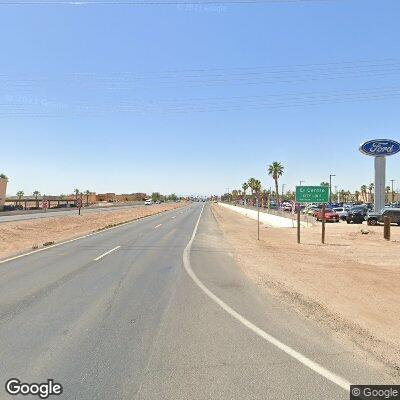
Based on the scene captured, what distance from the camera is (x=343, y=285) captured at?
11.9 metres

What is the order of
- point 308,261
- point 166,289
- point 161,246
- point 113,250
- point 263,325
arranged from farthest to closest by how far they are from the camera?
point 161,246 < point 113,250 < point 308,261 < point 166,289 < point 263,325

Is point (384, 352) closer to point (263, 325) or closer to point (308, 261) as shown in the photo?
point (263, 325)

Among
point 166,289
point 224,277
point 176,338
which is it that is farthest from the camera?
point 224,277

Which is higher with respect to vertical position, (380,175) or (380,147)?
(380,147)

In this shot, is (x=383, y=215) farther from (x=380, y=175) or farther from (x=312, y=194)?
(x=312, y=194)

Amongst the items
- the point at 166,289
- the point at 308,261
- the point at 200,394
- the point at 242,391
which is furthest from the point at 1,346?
the point at 308,261

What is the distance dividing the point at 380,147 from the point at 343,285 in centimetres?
3559

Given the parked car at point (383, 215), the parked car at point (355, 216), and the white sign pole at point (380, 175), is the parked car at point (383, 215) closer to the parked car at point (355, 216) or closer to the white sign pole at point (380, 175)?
the white sign pole at point (380, 175)

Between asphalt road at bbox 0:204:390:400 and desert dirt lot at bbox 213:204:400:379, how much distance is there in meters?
0.57

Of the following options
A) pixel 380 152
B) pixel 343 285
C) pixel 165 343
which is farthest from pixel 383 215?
pixel 165 343

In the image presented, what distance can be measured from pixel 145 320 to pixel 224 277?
17.6ft

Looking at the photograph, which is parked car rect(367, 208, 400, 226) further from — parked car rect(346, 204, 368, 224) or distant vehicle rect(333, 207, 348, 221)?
distant vehicle rect(333, 207, 348, 221)

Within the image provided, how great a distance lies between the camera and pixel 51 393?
15.8 feet

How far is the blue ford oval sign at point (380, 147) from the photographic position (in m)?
43.2
